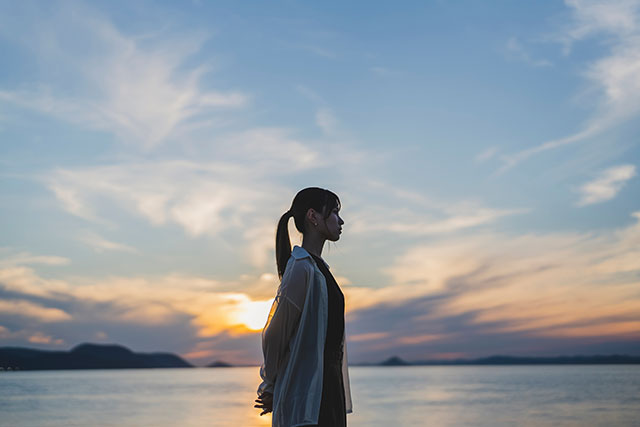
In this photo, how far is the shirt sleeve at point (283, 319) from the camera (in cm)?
242

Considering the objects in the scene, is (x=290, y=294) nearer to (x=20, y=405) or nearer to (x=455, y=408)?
(x=455, y=408)

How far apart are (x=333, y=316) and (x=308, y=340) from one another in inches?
6.1

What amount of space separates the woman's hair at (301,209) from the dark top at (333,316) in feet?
0.57

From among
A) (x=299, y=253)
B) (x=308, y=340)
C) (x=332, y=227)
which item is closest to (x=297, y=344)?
(x=308, y=340)

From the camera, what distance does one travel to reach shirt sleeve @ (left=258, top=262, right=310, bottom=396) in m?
2.42

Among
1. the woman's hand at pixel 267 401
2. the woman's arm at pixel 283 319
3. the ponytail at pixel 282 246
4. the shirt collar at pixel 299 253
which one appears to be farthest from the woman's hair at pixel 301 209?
the woman's hand at pixel 267 401

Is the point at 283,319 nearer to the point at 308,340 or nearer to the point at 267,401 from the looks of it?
the point at 308,340

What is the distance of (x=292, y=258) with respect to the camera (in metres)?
2.48

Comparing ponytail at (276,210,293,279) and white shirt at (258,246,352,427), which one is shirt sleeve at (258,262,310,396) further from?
ponytail at (276,210,293,279)

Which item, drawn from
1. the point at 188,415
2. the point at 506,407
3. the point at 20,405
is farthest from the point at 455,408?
the point at 20,405

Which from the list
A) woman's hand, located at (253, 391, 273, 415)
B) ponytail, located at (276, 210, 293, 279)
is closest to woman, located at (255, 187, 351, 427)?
woman's hand, located at (253, 391, 273, 415)

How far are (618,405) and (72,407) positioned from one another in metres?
22.2

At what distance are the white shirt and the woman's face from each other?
150 millimetres

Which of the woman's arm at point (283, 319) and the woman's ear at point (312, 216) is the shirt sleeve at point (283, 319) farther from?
the woman's ear at point (312, 216)
